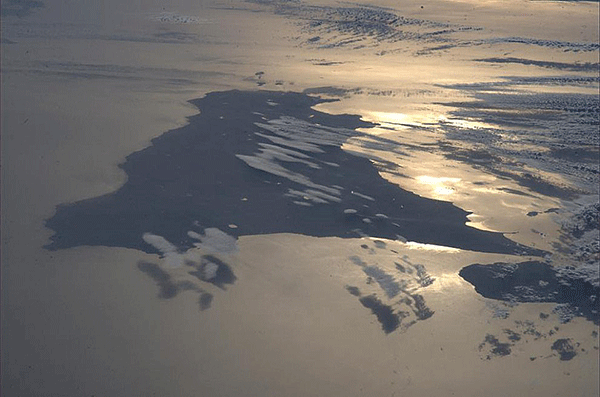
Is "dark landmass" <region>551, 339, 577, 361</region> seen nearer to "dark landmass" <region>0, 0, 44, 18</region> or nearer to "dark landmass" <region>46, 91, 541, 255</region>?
"dark landmass" <region>46, 91, 541, 255</region>

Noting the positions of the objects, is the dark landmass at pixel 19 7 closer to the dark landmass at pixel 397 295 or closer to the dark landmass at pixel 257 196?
the dark landmass at pixel 257 196

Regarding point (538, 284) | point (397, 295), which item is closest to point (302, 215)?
point (397, 295)

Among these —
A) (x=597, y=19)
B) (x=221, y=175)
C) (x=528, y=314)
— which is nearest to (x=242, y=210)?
(x=221, y=175)

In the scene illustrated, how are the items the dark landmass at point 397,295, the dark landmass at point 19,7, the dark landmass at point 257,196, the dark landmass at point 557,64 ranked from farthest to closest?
the dark landmass at point 19,7 → the dark landmass at point 557,64 → the dark landmass at point 257,196 → the dark landmass at point 397,295

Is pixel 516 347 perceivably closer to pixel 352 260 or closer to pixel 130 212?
pixel 352 260

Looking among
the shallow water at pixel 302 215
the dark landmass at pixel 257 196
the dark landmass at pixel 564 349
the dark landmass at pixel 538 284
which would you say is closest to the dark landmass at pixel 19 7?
the shallow water at pixel 302 215

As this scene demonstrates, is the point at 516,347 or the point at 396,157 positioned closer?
the point at 516,347
